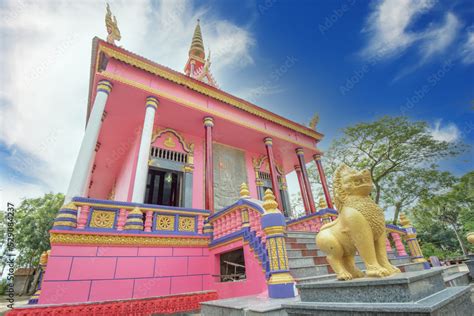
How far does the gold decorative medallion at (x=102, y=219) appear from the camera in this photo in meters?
4.34

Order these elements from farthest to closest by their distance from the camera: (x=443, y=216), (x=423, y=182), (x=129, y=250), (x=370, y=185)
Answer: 1. (x=443, y=216)
2. (x=423, y=182)
3. (x=129, y=250)
4. (x=370, y=185)

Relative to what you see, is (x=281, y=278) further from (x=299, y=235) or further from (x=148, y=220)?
(x=148, y=220)

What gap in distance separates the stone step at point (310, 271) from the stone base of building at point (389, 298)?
1794mm

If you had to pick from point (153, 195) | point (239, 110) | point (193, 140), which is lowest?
point (153, 195)

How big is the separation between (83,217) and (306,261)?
441 centimetres

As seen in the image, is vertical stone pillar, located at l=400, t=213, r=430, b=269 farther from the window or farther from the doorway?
the doorway

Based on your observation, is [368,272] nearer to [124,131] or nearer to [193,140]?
[193,140]

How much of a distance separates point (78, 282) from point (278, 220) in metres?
3.55

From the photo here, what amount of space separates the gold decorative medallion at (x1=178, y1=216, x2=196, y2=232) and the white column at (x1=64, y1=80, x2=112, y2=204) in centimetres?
224

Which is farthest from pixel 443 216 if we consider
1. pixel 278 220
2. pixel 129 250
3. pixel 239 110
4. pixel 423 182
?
pixel 129 250

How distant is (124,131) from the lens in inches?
350

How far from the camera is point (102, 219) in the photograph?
4.43m

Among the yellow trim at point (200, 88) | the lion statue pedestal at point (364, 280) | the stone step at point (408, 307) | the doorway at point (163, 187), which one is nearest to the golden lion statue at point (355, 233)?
the lion statue pedestal at point (364, 280)

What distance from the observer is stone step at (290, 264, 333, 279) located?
3.65 metres
